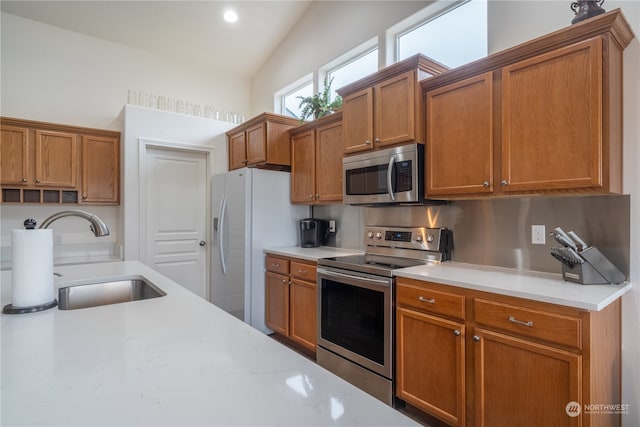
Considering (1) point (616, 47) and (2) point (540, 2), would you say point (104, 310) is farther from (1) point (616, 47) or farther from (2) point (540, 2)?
(2) point (540, 2)

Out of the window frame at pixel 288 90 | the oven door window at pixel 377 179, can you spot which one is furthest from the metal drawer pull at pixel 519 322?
the window frame at pixel 288 90

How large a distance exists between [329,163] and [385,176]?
802 millimetres

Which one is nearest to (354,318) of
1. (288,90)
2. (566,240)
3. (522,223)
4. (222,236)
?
(522,223)

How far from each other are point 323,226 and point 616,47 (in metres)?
2.59

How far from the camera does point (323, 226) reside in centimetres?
358

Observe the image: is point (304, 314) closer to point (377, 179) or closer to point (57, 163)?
point (377, 179)

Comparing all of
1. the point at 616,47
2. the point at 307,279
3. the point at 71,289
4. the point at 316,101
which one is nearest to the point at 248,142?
the point at 316,101

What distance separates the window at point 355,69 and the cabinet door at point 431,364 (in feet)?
8.24

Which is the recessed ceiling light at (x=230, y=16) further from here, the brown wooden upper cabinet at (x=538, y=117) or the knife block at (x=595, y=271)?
the knife block at (x=595, y=271)

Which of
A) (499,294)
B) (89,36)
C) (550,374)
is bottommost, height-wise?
(550,374)

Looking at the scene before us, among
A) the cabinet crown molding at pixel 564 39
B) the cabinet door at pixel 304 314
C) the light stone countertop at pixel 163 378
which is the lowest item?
the cabinet door at pixel 304 314

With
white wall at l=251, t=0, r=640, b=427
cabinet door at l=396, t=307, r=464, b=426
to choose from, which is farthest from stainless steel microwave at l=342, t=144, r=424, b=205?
white wall at l=251, t=0, r=640, b=427

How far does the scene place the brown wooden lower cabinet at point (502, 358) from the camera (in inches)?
55.3

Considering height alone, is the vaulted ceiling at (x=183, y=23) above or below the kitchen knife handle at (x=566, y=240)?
above
